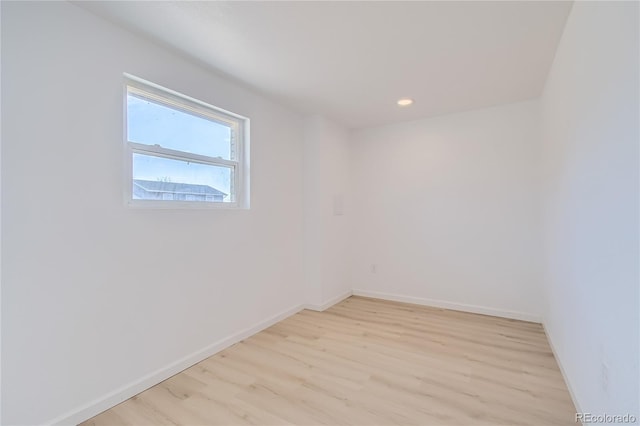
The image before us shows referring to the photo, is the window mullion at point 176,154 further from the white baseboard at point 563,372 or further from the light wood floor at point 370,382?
the white baseboard at point 563,372

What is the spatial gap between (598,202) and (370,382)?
5.59 ft

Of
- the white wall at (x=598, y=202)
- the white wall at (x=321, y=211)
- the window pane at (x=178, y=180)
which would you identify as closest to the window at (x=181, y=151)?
the window pane at (x=178, y=180)

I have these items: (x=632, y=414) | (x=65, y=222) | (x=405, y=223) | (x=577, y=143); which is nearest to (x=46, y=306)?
(x=65, y=222)

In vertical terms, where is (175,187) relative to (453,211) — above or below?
above

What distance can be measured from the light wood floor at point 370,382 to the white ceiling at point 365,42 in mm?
2365

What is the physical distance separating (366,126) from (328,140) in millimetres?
690

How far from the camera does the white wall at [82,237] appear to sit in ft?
4.95

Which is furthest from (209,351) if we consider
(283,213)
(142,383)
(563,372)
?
(563,372)

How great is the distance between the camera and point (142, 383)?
201cm

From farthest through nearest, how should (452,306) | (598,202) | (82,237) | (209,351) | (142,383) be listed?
(452,306)
(209,351)
(142,383)
(82,237)
(598,202)

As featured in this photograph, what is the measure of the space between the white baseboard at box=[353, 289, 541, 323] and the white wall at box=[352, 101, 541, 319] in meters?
0.01

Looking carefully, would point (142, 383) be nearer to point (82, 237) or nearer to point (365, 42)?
point (82, 237)

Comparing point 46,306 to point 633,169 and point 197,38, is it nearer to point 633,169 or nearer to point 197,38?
point 197,38

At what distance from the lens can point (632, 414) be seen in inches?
41.4
